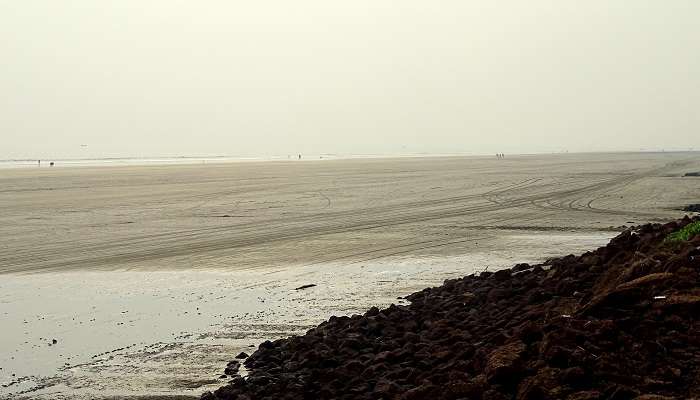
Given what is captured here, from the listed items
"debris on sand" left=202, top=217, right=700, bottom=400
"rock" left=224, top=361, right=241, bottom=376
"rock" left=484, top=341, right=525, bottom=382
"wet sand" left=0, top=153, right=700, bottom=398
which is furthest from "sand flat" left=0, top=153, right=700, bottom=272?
"rock" left=484, top=341, right=525, bottom=382

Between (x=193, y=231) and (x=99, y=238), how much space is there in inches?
145

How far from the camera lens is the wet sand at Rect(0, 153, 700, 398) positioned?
482 inches

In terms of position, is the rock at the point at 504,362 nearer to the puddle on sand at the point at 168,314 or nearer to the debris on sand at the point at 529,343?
the debris on sand at the point at 529,343

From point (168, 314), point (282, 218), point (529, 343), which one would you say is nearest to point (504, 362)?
point (529, 343)

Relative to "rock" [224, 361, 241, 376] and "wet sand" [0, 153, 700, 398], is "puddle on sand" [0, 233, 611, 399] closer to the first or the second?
"wet sand" [0, 153, 700, 398]

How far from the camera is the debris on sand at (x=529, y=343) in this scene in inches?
275

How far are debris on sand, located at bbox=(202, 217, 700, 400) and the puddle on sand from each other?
1.39 metres

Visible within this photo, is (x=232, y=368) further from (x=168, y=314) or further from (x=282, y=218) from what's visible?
(x=282, y=218)

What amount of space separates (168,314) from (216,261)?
22.6ft

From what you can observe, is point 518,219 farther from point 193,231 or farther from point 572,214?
point 193,231

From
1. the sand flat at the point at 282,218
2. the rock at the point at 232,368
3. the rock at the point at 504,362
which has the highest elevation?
the rock at the point at 504,362

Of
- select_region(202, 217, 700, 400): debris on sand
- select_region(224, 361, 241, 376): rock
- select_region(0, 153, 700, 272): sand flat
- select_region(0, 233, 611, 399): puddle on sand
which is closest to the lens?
select_region(202, 217, 700, 400): debris on sand


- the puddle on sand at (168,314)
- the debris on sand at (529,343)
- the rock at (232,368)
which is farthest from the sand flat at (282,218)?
the rock at (232,368)

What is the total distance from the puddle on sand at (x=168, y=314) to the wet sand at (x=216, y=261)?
4cm
